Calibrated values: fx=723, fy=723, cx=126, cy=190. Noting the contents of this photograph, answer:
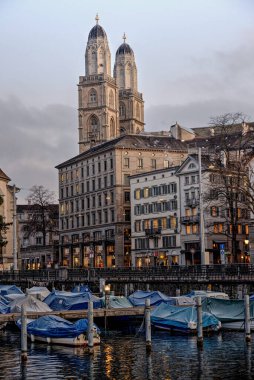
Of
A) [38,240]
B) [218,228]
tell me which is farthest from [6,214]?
[218,228]

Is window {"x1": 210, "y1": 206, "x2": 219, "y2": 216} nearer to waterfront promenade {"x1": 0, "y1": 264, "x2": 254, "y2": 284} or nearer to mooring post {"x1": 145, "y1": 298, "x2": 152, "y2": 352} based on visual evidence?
waterfront promenade {"x1": 0, "y1": 264, "x2": 254, "y2": 284}

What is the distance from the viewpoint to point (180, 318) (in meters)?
54.0

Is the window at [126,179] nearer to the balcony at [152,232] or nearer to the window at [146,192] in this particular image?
the window at [146,192]

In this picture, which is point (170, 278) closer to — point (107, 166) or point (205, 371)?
point (205, 371)

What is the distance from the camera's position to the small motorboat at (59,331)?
47250 mm

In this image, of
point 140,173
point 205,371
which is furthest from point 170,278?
point 140,173

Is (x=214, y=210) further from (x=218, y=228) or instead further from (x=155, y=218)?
(x=155, y=218)

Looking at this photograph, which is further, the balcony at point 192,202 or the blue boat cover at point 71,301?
the balcony at point 192,202

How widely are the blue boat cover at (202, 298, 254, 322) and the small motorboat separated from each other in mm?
10944

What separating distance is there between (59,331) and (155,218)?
78.8 meters

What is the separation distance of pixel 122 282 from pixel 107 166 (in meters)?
60.4

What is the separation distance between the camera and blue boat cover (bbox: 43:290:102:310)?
61969 mm

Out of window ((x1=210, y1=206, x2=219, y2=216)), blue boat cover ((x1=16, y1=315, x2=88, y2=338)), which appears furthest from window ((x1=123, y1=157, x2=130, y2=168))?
blue boat cover ((x1=16, y1=315, x2=88, y2=338))

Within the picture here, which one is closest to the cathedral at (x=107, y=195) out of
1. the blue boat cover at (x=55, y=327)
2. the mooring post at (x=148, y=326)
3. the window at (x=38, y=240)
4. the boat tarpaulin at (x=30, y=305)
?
the window at (x=38, y=240)
